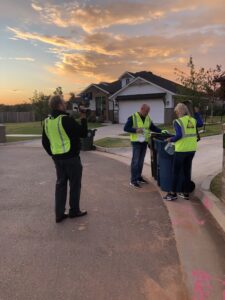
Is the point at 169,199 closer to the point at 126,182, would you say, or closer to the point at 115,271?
the point at 126,182

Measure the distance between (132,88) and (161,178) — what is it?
97.7 ft

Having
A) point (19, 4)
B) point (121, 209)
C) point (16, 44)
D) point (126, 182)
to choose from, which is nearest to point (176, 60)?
point (16, 44)

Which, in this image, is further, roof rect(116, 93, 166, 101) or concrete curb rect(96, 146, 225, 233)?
roof rect(116, 93, 166, 101)

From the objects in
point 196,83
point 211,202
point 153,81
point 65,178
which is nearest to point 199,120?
point 211,202

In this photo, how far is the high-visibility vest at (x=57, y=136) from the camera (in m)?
5.32

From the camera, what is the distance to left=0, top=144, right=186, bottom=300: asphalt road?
11.7 feet

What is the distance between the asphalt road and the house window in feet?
107

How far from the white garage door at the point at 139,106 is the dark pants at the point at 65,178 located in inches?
1126

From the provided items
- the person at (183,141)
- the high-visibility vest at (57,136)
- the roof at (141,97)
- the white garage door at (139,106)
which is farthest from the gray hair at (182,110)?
the white garage door at (139,106)

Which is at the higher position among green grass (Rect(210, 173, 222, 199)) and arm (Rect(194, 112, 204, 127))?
arm (Rect(194, 112, 204, 127))

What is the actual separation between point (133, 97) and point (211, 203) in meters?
29.9

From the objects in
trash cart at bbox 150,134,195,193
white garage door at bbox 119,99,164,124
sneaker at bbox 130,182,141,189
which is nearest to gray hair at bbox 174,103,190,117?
trash cart at bbox 150,134,195,193

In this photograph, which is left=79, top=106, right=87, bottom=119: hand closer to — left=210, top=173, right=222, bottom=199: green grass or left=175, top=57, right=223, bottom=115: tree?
left=210, top=173, right=222, bottom=199: green grass

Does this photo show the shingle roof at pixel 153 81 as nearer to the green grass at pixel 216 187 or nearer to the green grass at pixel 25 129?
the green grass at pixel 25 129
